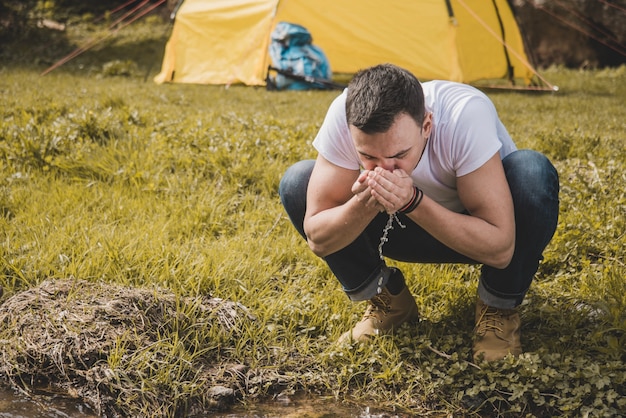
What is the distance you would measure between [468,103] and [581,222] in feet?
4.67

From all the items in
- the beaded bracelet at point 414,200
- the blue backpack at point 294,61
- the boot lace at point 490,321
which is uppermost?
the beaded bracelet at point 414,200

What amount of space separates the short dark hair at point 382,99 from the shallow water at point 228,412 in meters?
0.96

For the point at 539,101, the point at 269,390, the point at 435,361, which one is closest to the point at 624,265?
the point at 435,361

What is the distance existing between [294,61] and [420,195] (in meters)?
6.77

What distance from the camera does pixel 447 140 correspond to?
2264mm

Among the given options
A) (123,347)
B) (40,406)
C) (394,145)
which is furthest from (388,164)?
(40,406)

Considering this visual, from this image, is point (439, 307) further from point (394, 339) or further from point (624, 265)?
point (624, 265)

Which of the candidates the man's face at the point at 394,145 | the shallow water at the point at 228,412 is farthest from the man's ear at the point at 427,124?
the shallow water at the point at 228,412

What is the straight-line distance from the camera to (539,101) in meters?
7.61

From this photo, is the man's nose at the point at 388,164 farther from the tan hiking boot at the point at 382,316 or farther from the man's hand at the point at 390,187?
the tan hiking boot at the point at 382,316

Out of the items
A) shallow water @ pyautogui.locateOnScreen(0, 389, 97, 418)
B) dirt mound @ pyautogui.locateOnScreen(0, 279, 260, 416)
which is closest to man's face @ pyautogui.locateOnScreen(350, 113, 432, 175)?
dirt mound @ pyautogui.locateOnScreen(0, 279, 260, 416)

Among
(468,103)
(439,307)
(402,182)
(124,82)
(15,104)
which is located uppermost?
(468,103)

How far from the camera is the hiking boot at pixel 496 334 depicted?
8.13 feet

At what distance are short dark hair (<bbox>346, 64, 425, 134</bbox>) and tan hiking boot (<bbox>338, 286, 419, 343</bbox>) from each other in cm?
81
